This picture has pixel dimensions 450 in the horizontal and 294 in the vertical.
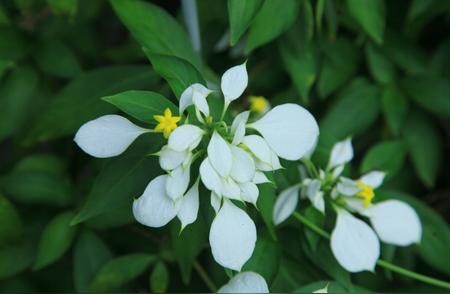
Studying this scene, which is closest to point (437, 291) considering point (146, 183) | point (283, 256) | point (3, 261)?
point (283, 256)

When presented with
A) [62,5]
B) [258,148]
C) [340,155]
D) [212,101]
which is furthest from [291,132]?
[62,5]

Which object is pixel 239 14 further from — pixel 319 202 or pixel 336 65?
pixel 336 65

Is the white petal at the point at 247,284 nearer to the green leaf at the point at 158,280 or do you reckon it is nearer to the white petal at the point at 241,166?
the white petal at the point at 241,166

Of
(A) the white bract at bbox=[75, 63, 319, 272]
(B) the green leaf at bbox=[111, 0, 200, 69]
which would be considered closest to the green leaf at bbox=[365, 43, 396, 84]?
(B) the green leaf at bbox=[111, 0, 200, 69]

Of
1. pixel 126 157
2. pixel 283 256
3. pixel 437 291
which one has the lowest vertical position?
pixel 437 291

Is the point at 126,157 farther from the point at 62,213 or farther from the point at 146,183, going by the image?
the point at 62,213
